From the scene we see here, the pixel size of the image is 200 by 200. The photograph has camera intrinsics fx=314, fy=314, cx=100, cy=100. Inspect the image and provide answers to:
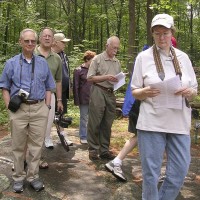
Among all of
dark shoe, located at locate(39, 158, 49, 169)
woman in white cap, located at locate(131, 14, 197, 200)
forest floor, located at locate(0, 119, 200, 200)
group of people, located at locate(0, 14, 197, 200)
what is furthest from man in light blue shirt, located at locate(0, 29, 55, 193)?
woman in white cap, located at locate(131, 14, 197, 200)

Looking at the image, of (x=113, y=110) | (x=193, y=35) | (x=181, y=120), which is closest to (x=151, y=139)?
(x=181, y=120)

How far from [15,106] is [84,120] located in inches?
114

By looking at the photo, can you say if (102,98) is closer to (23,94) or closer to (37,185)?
(23,94)

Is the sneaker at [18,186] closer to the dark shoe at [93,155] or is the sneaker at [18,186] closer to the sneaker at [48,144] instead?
the dark shoe at [93,155]

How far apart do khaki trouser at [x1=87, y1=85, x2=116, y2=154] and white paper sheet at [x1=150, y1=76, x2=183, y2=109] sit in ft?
7.89

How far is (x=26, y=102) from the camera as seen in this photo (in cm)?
382

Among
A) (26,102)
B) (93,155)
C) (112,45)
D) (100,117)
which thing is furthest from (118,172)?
(112,45)

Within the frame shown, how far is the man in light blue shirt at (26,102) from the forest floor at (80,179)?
22 centimetres

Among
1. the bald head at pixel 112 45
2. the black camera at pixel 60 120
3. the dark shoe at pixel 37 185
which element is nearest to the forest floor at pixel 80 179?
the dark shoe at pixel 37 185

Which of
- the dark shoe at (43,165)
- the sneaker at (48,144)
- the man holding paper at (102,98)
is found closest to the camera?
the dark shoe at (43,165)

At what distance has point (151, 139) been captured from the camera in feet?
9.52

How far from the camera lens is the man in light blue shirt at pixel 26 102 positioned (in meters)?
3.82

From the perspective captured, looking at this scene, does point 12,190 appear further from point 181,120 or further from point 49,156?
point 181,120

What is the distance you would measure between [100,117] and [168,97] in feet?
8.28
